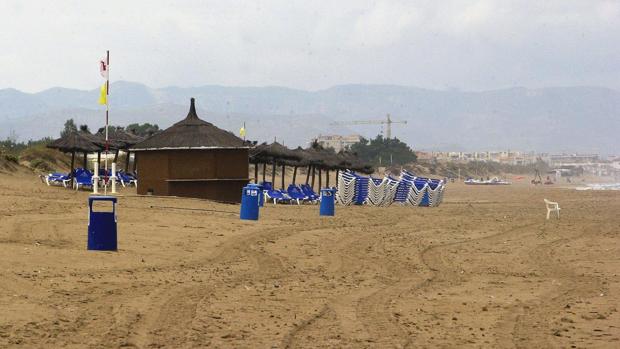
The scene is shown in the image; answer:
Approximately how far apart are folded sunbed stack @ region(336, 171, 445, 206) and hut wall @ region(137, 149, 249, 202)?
738 centimetres

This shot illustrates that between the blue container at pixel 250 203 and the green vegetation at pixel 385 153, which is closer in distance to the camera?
the blue container at pixel 250 203

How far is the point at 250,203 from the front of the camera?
19391 mm

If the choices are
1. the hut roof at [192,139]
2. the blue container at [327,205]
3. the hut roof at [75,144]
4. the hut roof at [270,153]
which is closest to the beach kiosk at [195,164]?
the hut roof at [192,139]

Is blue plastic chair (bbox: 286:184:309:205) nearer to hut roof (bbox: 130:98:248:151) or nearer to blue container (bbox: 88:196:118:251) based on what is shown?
hut roof (bbox: 130:98:248:151)

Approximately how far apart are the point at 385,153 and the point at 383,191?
3629 inches

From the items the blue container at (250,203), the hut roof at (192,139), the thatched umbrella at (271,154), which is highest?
the hut roof at (192,139)

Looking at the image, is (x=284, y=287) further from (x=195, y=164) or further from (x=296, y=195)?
(x=296, y=195)

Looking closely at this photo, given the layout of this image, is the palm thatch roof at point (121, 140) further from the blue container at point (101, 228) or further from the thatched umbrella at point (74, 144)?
the blue container at point (101, 228)

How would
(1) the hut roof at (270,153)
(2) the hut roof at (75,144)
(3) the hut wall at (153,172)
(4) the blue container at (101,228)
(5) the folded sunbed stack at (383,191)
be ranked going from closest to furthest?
(4) the blue container at (101,228) < (3) the hut wall at (153,172) < (2) the hut roof at (75,144) < (5) the folded sunbed stack at (383,191) < (1) the hut roof at (270,153)

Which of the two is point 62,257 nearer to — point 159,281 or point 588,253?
point 159,281

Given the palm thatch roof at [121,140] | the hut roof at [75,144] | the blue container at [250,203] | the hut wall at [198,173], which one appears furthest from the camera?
the palm thatch roof at [121,140]

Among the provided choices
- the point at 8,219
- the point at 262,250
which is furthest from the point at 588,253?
the point at 8,219

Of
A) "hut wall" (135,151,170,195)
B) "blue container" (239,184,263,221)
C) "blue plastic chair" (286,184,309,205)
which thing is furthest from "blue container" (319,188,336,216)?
"blue plastic chair" (286,184,309,205)

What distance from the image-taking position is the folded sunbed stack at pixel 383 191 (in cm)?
3400
